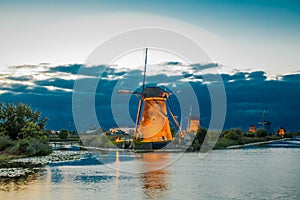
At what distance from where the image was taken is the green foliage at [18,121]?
4350cm

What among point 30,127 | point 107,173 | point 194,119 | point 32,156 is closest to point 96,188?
point 107,173

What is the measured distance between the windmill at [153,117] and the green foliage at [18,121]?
1523 cm

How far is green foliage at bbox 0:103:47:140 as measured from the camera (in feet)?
143

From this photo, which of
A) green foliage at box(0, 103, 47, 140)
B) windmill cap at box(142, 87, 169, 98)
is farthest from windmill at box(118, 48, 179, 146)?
green foliage at box(0, 103, 47, 140)

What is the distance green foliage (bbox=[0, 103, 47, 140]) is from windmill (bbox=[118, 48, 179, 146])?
15.2 metres

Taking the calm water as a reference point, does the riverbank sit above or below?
above

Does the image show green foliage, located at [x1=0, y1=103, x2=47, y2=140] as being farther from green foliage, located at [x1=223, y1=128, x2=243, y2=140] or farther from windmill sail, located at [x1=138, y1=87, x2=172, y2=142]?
green foliage, located at [x1=223, y1=128, x2=243, y2=140]

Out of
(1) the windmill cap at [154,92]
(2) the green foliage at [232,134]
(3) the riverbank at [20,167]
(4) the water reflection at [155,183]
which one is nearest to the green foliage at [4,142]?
(3) the riverbank at [20,167]

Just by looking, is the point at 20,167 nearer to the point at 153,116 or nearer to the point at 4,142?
the point at 4,142

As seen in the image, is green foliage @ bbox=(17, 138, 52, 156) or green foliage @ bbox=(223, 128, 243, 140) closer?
green foliage @ bbox=(17, 138, 52, 156)

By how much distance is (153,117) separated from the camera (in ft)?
183

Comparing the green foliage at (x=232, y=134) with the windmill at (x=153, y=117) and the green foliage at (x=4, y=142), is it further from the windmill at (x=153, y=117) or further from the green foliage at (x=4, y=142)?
the green foliage at (x=4, y=142)

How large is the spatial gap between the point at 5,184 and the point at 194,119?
6600 centimetres

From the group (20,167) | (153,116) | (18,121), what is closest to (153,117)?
(153,116)
